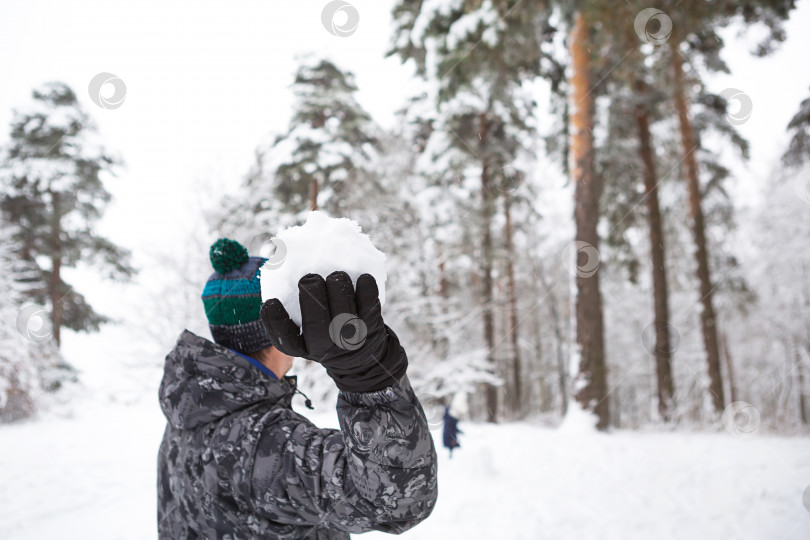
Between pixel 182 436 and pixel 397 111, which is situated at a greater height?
pixel 397 111

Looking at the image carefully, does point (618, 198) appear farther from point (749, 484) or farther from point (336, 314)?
point (336, 314)

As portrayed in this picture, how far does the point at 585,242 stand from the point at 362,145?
5.36m

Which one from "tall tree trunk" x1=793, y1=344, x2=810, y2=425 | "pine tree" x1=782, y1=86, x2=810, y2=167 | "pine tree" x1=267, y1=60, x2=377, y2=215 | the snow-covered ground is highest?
"pine tree" x1=267, y1=60, x2=377, y2=215

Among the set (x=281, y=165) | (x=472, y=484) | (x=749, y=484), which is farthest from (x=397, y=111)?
(x=749, y=484)

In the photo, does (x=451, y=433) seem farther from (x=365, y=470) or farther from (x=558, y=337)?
(x=558, y=337)

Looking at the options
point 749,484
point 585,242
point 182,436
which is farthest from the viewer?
point 585,242

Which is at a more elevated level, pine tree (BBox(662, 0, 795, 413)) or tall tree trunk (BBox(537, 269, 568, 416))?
pine tree (BBox(662, 0, 795, 413))

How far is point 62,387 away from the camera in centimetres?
1370

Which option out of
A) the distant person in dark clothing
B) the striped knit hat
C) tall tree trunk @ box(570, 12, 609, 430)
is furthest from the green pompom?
tall tree trunk @ box(570, 12, 609, 430)

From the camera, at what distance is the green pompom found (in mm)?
1574

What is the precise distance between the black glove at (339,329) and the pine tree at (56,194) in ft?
56.3

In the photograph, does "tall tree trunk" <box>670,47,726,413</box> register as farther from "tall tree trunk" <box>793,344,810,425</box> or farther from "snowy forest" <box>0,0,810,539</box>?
"tall tree trunk" <box>793,344,810,425</box>

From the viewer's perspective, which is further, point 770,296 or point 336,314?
point 770,296

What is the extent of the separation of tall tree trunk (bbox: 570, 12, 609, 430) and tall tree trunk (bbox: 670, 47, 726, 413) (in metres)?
3.47
